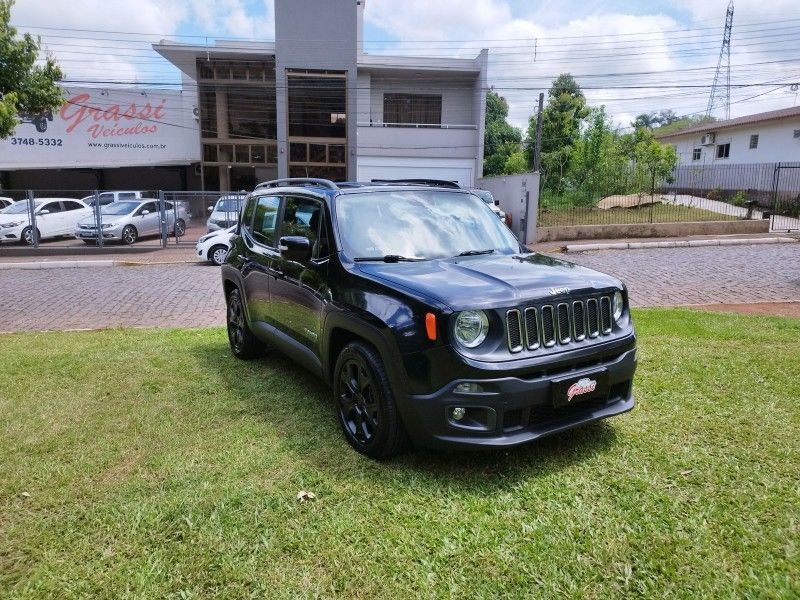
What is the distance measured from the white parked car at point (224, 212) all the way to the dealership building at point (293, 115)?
8785 millimetres

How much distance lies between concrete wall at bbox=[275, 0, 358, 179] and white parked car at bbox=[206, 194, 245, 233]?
31.3 ft

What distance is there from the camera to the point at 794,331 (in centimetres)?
688

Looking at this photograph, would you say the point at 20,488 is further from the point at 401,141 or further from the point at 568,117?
the point at 568,117

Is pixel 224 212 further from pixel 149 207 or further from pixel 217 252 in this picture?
pixel 217 252

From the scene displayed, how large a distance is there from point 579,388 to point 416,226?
5.88ft

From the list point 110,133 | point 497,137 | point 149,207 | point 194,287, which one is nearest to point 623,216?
point 194,287

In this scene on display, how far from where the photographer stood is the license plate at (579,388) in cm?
349

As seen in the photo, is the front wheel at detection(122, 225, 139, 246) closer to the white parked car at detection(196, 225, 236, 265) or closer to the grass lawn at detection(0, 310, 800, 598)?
the white parked car at detection(196, 225, 236, 265)

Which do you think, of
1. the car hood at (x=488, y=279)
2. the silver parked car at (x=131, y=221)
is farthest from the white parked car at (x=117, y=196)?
the car hood at (x=488, y=279)

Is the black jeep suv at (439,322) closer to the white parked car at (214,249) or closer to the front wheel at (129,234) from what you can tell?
the white parked car at (214,249)

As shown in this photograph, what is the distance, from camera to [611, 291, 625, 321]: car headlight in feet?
13.1

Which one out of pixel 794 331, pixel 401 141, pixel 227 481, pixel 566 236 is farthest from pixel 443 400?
pixel 401 141

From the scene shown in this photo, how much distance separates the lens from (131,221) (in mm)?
20375

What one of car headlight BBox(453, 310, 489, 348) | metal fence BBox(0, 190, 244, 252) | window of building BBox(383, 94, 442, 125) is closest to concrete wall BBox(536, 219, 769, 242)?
metal fence BBox(0, 190, 244, 252)
